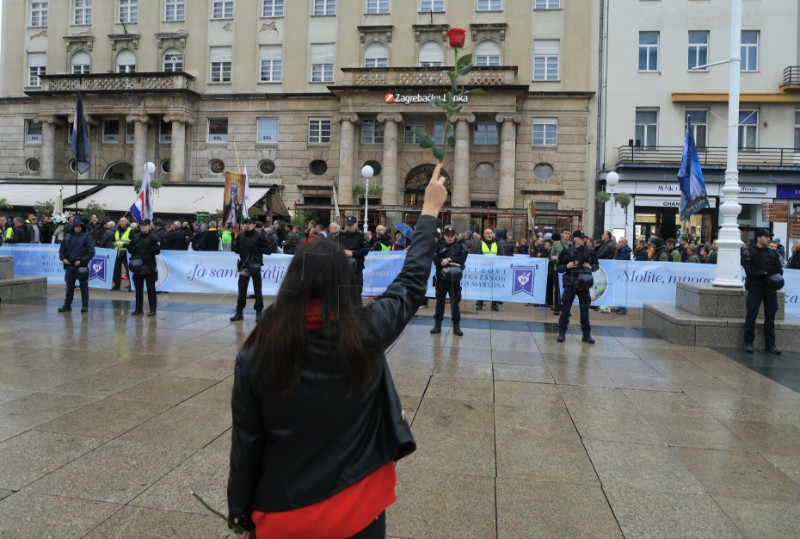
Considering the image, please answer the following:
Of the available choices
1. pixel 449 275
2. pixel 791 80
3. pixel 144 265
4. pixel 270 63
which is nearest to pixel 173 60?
pixel 270 63

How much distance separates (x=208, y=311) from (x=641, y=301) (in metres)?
9.49

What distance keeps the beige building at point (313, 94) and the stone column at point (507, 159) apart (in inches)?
3.0

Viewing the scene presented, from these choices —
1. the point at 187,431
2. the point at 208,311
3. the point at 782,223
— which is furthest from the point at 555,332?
the point at 782,223

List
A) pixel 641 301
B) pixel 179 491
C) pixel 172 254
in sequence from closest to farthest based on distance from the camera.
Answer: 1. pixel 179 491
2. pixel 641 301
3. pixel 172 254

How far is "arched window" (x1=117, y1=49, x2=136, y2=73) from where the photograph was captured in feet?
126

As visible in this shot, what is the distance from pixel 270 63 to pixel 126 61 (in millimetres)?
9244

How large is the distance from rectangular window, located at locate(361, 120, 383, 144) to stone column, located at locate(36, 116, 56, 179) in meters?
18.5

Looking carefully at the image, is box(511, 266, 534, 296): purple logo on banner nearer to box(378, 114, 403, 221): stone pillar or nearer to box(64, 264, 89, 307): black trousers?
box(64, 264, 89, 307): black trousers

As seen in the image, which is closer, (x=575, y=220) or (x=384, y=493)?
(x=384, y=493)

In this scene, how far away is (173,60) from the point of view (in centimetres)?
3797

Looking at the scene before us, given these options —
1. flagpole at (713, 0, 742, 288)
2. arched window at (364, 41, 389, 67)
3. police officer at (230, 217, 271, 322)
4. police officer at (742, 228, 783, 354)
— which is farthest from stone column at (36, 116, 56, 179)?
police officer at (742, 228, 783, 354)

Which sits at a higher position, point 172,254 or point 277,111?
point 277,111

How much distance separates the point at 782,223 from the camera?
31.2 meters

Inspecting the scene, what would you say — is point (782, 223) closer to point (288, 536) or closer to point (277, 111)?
point (277, 111)
